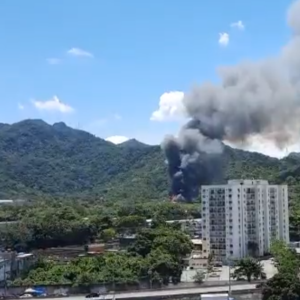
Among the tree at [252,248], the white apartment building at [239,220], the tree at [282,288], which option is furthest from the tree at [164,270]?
the tree at [252,248]

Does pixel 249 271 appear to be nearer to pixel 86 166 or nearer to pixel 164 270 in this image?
pixel 164 270

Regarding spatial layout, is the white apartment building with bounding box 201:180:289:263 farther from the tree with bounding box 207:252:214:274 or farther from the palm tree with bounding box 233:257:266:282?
the palm tree with bounding box 233:257:266:282

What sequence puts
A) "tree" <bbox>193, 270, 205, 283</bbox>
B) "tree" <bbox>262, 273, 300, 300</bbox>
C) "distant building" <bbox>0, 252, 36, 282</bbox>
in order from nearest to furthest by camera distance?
"tree" <bbox>262, 273, 300, 300</bbox>
"tree" <bbox>193, 270, 205, 283</bbox>
"distant building" <bbox>0, 252, 36, 282</bbox>

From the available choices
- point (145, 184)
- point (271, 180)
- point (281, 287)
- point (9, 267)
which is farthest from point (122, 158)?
point (281, 287)

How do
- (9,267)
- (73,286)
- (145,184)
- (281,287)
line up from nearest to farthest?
(281,287)
(73,286)
(9,267)
(145,184)

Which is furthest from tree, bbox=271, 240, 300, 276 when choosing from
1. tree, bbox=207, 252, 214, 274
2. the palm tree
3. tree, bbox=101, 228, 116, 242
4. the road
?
tree, bbox=101, 228, 116, 242

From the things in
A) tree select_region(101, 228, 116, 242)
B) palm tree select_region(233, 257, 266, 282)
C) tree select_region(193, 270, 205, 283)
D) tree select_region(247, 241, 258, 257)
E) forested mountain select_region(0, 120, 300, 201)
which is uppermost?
forested mountain select_region(0, 120, 300, 201)

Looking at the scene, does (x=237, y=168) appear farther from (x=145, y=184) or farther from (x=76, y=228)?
(x=76, y=228)

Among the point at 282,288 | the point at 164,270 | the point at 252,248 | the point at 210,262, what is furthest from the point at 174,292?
the point at 252,248
